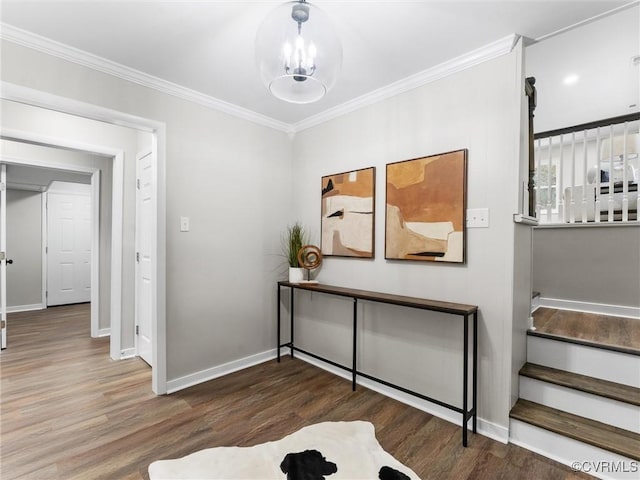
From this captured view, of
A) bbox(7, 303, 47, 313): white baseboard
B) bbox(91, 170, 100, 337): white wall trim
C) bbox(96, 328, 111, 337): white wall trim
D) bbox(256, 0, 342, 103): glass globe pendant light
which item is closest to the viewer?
bbox(256, 0, 342, 103): glass globe pendant light

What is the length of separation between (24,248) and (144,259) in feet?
12.9

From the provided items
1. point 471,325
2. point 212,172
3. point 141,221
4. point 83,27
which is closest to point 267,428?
point 471,325

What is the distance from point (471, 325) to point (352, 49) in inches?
78.6

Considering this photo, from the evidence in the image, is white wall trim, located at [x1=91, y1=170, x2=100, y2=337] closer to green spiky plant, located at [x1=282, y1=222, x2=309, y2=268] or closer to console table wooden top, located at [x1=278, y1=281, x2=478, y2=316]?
green spiky plant, located at [x1=282, y1=222, x2=309, y2=268]

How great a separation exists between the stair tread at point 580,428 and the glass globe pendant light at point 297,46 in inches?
88.4

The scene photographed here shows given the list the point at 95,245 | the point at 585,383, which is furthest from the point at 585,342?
the point at 95,245

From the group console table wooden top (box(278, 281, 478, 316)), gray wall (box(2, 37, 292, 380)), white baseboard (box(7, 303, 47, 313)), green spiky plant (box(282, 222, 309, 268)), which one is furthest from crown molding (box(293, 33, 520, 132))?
white baseboard (box(7, 303, 47, 313))

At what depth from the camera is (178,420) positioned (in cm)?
219

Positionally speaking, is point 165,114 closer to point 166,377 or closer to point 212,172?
point 212,172

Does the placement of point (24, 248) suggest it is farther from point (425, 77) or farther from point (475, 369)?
point (475, 369)

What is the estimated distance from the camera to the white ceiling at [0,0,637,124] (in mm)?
1675

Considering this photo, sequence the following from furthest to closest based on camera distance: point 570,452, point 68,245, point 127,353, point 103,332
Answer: point 68,245, point 103,332, point 127,353, point 570,452

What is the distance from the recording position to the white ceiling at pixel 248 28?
1675mm

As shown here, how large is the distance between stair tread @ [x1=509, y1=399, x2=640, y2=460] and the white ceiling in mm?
2276
